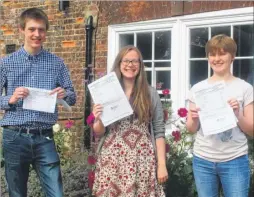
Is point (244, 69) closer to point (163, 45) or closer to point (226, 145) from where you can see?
point (163, 45)

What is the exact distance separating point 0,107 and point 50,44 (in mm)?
3689

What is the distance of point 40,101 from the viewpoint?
3129 mm

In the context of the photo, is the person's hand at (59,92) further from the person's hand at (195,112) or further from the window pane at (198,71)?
the window pane at (198,71)

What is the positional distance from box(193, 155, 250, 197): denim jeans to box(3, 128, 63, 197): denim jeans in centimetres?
100

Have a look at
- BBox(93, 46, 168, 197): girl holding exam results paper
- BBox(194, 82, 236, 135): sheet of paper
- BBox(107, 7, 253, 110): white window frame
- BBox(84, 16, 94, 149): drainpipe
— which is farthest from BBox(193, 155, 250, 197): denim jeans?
BBox(84, 16, 94, 149): drainpipe

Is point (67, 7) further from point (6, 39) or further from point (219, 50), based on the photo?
point (219, 50)

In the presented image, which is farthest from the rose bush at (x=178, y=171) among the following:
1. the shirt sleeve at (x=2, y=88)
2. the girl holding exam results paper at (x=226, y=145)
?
the shirt sleeve at (x=2, y=88)

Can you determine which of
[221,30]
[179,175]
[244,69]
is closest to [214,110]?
[179,175]

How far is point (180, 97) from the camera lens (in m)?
5.53

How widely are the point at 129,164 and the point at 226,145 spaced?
26.7 inches

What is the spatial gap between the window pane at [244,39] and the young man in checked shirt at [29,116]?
2.47 m

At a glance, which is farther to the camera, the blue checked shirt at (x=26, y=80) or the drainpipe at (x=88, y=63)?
the drainpipe at (x=88, y=63)

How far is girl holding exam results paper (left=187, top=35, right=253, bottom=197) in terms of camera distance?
278 centimetres

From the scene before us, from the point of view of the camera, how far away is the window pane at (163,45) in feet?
19.0
